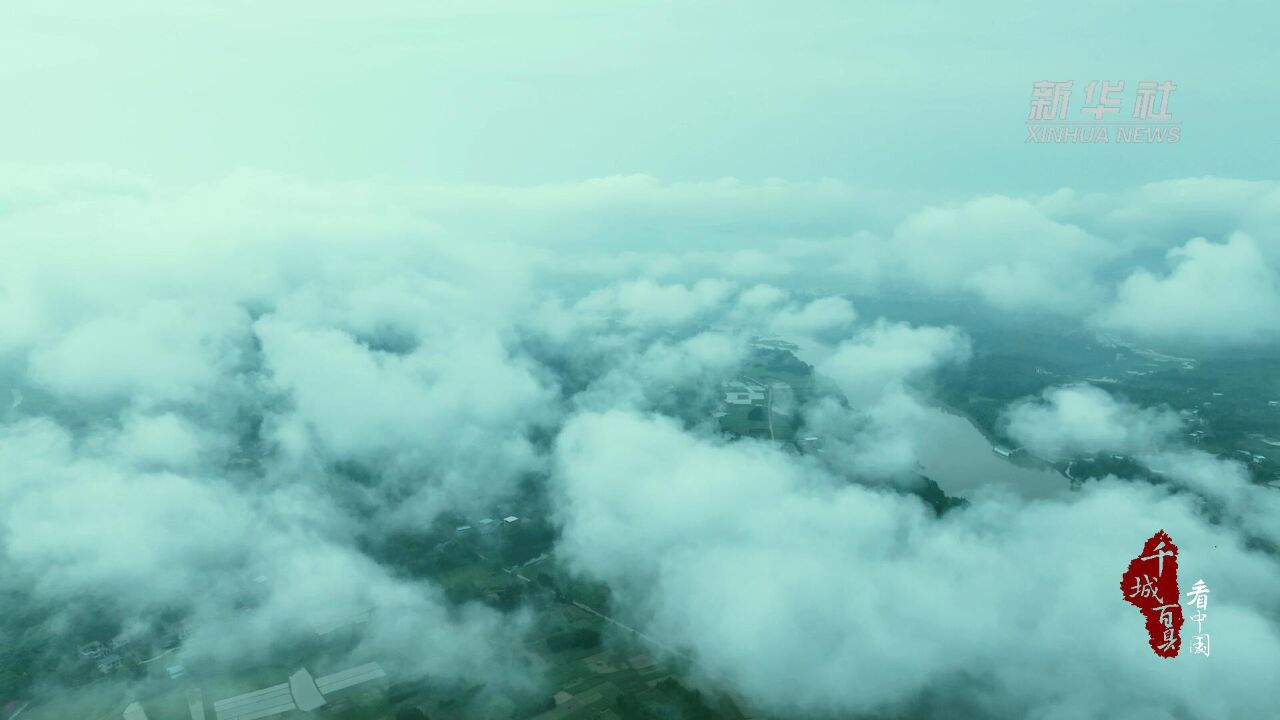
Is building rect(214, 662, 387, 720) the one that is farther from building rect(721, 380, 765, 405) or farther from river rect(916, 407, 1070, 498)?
building rect(721, 380, 765, 405)

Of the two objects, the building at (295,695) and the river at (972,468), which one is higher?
the river at (972,468)

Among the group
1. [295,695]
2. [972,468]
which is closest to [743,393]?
[972,468]

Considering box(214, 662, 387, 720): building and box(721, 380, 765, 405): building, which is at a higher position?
box(721, 380, 765, 405): building

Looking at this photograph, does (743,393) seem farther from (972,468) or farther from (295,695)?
(295,695)

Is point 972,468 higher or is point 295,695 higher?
point 972,468

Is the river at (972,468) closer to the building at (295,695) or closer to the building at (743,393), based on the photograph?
the building at (743,393)

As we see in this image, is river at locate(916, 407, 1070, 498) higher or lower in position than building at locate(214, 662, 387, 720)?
higher

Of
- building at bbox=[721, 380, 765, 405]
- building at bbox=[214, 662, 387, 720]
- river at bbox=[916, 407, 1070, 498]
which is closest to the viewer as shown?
building at bbox=[214, 662, 387, 720]

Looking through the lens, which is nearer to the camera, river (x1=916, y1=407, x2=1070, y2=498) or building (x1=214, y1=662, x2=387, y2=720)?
building (x1=214, y1=662, x2=387, y2=720)

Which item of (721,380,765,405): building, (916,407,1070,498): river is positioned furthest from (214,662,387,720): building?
(721,380,765,405): building

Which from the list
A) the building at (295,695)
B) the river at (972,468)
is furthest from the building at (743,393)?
the building at (295,695)

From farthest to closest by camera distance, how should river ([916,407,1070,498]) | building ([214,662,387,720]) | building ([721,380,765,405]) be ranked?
building ([721,380,765,405]) → river ([916,407,1070,498]) → building ([214,662,387,720])
